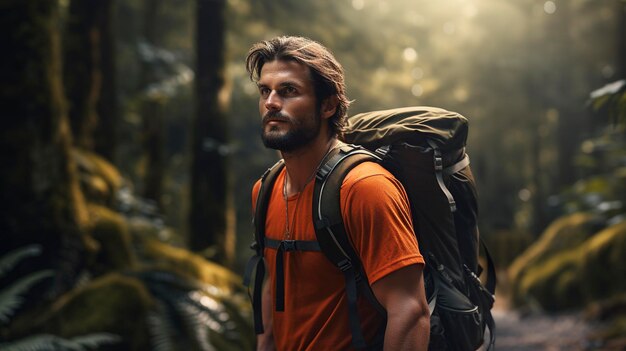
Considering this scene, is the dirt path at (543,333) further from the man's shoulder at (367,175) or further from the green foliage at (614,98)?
the man's shoulder at (367,175)

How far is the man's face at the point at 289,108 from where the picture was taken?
3379 mm

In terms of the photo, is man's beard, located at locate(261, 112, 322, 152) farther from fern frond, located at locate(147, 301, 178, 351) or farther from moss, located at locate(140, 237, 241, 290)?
moss, located at locate(140, 237, 241, 290)

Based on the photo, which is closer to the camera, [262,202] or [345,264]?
[345,264]

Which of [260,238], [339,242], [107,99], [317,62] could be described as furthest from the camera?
[107,99]

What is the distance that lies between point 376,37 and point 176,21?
5069mm

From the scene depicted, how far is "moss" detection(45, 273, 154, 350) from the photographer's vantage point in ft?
20.5

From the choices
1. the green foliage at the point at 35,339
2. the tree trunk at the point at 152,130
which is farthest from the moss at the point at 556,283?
the green foliage at the point at 35,339

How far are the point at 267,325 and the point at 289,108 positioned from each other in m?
1.19

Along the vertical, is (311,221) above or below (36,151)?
above

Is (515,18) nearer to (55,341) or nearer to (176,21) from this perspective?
(176,21)

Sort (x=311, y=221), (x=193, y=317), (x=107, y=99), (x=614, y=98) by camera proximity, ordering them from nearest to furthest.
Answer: (x=311, y=221) < (x=614, y=98) < (x=193, y=317) < (x=107, y=99)

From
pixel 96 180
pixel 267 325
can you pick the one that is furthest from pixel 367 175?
pixel 96 180

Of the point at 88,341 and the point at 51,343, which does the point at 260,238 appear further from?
the point at 51,343

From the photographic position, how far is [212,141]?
416 inches
